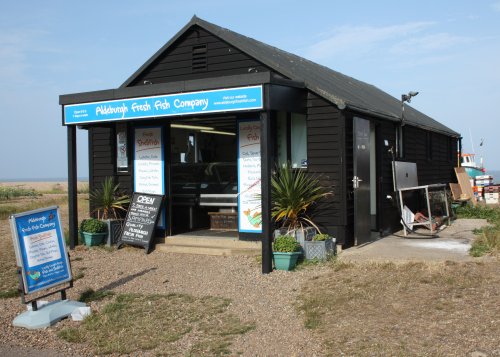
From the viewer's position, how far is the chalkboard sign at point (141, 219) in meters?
11.4

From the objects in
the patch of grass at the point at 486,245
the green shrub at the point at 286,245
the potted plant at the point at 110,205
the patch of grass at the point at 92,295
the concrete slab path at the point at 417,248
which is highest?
the potted plant at the point at 110,205

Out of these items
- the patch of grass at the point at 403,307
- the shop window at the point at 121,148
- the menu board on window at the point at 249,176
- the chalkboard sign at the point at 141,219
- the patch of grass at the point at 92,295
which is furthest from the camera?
the shop window at the point at 121,148

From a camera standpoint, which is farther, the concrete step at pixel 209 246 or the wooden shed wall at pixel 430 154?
the wooden shed wall at pixel 430 154

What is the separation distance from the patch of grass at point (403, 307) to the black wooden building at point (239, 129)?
188cm

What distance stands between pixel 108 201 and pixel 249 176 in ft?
11.4

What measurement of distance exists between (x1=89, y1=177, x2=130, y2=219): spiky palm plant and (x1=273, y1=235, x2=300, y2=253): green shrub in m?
4.40

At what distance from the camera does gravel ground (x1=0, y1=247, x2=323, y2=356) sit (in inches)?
238

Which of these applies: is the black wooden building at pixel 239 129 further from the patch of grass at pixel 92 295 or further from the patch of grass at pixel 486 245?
the patch of grass at pixel 92 295

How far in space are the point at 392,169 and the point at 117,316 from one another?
8375 mm

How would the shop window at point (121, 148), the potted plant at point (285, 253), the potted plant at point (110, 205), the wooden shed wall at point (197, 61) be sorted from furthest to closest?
the shop window at point (121, 148) < the potted plant at point (110, 205) < the wooden shed wall at point (197, 61) < the potted plant at point (285, 253)

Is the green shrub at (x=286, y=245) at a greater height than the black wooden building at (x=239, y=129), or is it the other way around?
the black wooden building at (x=239, y=129)

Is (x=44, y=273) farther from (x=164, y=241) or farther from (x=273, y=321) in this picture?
(x=164, y=241)

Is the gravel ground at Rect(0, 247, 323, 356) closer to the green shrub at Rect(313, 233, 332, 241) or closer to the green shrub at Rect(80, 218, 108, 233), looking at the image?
the green shrub at Rect(80, 218, 108, 233)

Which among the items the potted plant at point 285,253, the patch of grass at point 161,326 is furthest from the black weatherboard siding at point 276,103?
the patch of grass at point 161,326
